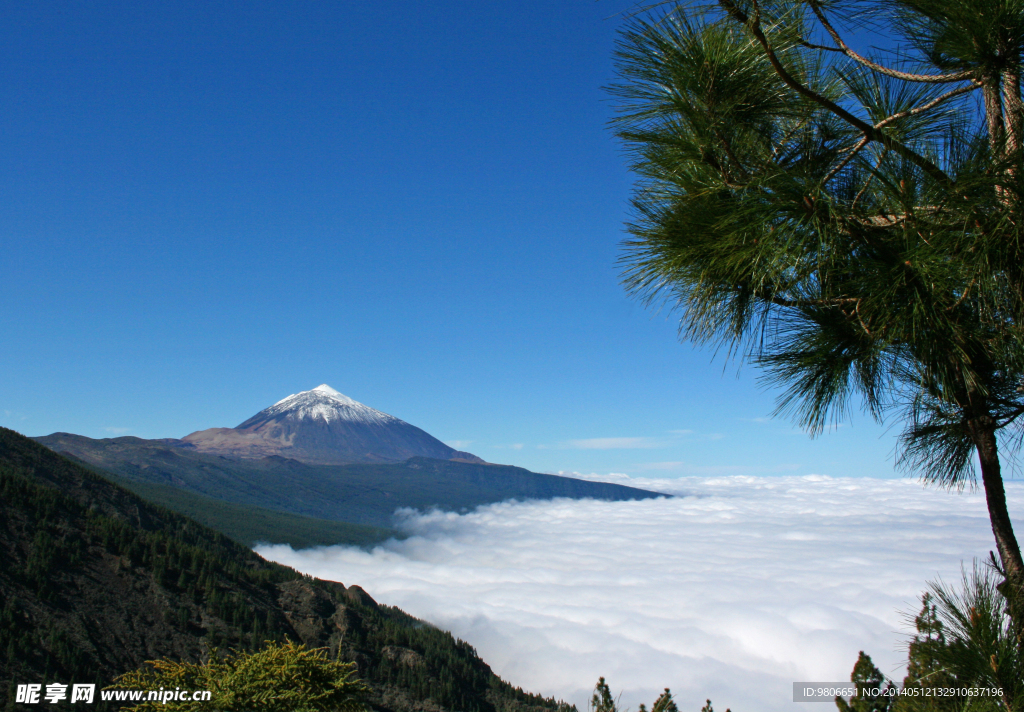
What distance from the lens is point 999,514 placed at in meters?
3.95

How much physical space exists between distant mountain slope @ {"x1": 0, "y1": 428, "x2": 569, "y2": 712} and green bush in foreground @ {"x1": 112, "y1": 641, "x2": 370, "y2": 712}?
89016 millimetres

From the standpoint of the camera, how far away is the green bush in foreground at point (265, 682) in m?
5.90

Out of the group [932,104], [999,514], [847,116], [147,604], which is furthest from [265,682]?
[147,604]

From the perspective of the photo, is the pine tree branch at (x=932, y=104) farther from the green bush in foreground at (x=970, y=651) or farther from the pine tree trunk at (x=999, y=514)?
the green bush in foreground at (x=970, y=651)

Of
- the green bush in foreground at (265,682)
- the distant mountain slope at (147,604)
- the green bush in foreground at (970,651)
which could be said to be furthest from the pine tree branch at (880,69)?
the distant mountain slope at (147,604)

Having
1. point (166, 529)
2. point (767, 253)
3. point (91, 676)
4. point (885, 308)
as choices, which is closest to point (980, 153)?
point (885, 308)

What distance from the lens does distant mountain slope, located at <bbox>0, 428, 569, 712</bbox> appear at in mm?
96000

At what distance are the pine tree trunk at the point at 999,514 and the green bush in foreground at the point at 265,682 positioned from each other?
19.2ft

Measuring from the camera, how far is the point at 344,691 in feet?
22.1

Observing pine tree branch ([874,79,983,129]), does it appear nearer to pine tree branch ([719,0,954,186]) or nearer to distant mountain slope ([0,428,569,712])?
pine tree branch ([719,0,954,186])

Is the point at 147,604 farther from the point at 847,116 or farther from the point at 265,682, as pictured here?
the point at 847,116

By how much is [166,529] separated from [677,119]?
179m

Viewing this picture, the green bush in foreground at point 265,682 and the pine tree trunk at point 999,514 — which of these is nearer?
the pine tree trunk at point 999,514

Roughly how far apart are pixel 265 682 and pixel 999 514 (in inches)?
258
